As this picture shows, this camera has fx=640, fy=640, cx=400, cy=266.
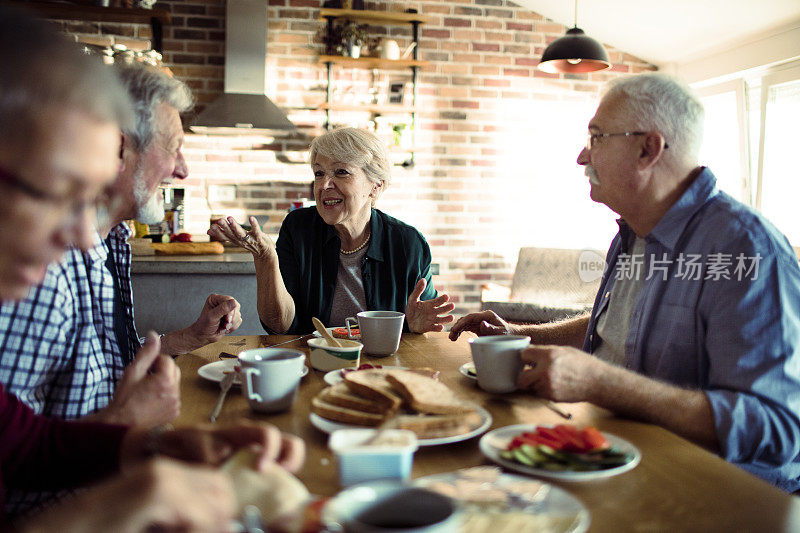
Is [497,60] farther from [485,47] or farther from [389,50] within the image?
[389,50]

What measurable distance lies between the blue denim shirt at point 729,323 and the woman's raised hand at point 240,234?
3.57 feet

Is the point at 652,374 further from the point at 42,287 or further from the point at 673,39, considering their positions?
the point at 673,39

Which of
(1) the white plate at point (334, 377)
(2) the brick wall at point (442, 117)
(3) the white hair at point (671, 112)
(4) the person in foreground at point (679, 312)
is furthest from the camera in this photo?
(2) the brick wall at point (442, 117)

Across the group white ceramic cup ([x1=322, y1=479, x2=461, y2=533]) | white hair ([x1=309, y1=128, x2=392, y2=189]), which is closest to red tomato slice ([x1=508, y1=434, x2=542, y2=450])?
white ceramic cup ([x1=322, y1=479, x2=461, y2=533])

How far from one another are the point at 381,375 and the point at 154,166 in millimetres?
850

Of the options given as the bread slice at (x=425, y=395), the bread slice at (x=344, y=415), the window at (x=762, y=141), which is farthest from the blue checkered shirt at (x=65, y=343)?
the window at (x=762, y=141)

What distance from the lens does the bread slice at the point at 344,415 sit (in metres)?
0.98

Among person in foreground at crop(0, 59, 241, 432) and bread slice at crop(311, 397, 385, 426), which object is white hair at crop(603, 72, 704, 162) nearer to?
bread slice at crop(311, 397, 385, 426)

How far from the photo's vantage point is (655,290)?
1.43m

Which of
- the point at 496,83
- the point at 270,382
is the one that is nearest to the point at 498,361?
the point at 270,382

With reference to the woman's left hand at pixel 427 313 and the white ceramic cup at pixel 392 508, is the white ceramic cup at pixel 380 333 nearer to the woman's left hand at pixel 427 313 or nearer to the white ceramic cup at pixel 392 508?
the woman's left hand at pixel 427 313

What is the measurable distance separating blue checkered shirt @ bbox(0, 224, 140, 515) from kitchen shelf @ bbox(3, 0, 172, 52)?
3587mm

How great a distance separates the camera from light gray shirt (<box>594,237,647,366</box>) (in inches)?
64.3

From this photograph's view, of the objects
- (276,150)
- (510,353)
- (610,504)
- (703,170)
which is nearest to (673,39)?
(276,150)
